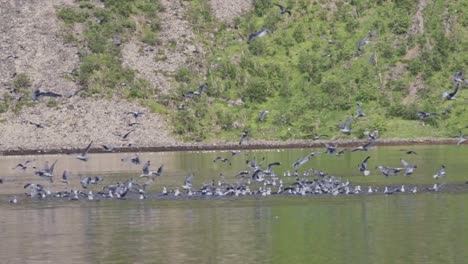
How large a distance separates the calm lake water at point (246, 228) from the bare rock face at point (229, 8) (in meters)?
60.9

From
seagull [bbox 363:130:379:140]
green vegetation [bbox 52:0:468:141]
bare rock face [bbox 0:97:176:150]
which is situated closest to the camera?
seagull [bbox 363:130:379:140]

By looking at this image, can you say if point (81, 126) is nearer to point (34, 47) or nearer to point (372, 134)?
point (34, 47)

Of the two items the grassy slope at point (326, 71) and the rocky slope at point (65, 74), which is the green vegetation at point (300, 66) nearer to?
the grassy slope at point (326, 71)

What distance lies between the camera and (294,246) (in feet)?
132

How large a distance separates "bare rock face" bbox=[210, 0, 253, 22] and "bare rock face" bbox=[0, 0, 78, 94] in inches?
609

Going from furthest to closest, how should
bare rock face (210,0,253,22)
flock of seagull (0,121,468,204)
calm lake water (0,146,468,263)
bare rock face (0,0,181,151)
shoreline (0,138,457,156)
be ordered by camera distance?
bare rock face (210,0,253,22)
bare rock face (0,0,181,151)
shoreline (0,138,457,156)
flock of seagull (0,121,468,204)
calm lake water (0,146,468,263)

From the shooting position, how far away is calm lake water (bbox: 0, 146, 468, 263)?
38.6 m

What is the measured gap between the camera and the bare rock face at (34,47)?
117 metres

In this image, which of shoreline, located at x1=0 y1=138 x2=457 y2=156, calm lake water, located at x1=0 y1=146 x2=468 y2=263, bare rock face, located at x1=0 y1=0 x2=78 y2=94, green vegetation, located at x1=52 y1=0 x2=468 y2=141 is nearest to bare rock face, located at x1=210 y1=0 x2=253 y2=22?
green vegetation, located at x1=52 y1=0 x2=468 y2=141

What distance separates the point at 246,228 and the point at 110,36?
266ft

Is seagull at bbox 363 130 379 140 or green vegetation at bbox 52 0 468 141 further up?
green vegetation at bbox 52 0 468 141

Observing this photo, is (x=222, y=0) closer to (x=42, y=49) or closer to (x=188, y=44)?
(x=188, y=44)

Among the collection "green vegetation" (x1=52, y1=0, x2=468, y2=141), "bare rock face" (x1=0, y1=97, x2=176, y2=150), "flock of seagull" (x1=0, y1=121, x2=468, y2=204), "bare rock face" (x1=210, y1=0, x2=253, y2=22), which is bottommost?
"flock of seagull" (x1=0, y1=121, x2=468, y2=204)

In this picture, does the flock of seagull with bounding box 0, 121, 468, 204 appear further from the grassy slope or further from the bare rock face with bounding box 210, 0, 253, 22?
the bare rock face with bounding box 210, 0, 253, 22
